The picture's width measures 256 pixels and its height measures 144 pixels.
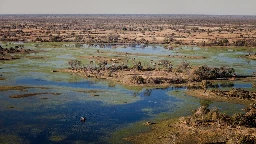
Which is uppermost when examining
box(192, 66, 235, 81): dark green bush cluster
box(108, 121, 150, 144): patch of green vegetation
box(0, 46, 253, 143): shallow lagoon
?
box(192, 66, 235, 81): dark green bush cluster

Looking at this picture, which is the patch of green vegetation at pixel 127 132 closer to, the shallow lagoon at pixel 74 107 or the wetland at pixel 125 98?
the wetland at pixel 125 98

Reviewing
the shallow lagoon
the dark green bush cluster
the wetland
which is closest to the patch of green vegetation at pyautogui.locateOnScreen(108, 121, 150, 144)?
the wetland

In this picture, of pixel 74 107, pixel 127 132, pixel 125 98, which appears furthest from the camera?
pixel 125 98

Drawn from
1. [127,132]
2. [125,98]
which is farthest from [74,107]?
[127,132]

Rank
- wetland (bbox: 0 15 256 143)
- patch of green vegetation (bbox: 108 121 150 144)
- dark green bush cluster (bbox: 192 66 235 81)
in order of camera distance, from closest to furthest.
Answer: patch of green vegetation (bbox: 108 121 150 144)
wetland (bbox: 0 15 256 143)
dark green bush cluster (bbox: 192 66 235 81)

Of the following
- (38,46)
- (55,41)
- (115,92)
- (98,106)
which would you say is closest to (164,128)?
(98,106)

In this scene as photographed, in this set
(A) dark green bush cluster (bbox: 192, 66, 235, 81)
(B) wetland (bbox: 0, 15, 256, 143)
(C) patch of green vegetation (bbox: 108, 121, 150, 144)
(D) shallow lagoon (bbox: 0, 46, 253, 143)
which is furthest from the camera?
(A) dark green bush cluster (bbox: 192, 66, 235, 81)

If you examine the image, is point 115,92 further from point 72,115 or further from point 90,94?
point 72,115

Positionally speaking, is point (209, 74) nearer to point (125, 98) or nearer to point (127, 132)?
point (125, 98)

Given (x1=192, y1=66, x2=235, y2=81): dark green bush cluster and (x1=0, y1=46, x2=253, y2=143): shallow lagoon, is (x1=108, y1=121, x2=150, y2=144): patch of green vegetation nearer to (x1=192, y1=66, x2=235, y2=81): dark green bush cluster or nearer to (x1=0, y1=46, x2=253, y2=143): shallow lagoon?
(x1=0, y1=46, x2=253, y2=143): shallow lagoon
